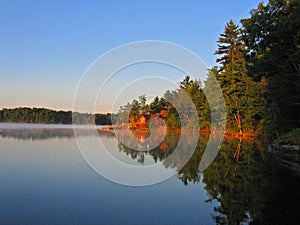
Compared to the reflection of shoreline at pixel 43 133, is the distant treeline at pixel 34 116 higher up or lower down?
higher up

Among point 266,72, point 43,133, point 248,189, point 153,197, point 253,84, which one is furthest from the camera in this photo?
point 43,133

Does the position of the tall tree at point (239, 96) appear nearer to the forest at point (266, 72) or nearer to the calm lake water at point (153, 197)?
the forest at point (266, 72)

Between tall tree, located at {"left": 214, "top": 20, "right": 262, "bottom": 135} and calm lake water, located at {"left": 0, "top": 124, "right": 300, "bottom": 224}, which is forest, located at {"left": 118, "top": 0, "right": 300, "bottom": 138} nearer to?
tall tree, located at {"left": 214, "top": 20, "right": 262, "bottom": 135}

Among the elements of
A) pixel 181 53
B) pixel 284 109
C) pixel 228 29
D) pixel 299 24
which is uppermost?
pixel 228 29

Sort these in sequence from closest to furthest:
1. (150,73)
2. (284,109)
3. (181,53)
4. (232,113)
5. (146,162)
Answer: (181,53), (150,73), (146,162), (284,109), (232,113)

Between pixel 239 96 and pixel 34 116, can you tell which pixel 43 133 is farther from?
pixel 34 116

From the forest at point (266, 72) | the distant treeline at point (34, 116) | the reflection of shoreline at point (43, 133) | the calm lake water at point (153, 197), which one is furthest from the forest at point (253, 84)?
the distant treeline at point (34, 116)

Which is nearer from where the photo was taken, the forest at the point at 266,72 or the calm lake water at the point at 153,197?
the calm lake water at the point at 153,197

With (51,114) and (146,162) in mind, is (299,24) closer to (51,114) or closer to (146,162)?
(146,162)

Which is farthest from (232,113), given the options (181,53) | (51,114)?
(51,114)

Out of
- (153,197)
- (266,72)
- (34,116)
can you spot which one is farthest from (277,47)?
(34,116)

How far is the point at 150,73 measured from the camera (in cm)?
1278

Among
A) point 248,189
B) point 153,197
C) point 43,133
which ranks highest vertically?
point 43,133

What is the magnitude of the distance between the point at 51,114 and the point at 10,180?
9534cm
